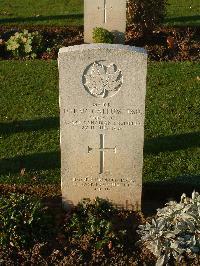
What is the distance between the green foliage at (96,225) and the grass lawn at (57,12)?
813 cm

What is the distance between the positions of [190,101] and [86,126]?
383 cm

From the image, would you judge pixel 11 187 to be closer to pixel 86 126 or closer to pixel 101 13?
pixel 86 126

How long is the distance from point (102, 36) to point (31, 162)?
14.6ft

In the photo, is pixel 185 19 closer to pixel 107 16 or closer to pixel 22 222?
pixel 107 16

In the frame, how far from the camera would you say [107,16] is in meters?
11.5

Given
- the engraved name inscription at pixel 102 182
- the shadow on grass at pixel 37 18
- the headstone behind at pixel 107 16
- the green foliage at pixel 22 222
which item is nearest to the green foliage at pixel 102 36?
the headstone behind at pixel 107 16

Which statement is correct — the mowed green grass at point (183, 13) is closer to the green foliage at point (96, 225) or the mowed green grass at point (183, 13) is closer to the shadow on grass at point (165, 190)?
the shadow on grass at point (165, 190)

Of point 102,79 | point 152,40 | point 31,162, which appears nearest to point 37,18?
point 152,40

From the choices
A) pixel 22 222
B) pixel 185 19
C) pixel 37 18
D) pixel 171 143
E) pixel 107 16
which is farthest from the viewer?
pixel 37 18

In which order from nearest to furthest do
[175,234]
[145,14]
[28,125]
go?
[175,234] → [28,125] → [145,14]

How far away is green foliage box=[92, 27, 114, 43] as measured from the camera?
1112 centimetres

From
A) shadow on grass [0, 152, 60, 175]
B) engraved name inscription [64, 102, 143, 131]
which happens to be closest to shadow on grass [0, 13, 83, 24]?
shadow on grass [0, 152, 60, 175]

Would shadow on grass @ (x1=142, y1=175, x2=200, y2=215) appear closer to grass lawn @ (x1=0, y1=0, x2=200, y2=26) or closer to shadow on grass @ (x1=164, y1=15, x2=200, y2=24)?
grass lawn @ (x1=0, y1=0, x2=200, y2=26)

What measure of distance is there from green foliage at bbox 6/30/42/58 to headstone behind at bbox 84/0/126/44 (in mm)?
1137
